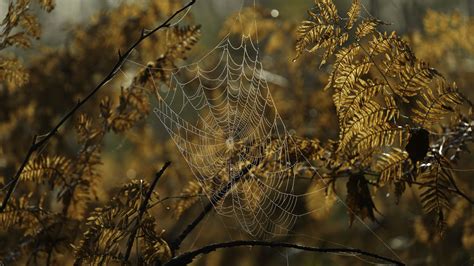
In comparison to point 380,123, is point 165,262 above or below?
below

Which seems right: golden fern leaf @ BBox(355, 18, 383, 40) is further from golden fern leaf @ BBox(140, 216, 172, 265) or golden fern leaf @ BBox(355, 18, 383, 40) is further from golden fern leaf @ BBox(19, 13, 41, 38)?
golden fern leaf @ BBox(19, 13, 41, 38)

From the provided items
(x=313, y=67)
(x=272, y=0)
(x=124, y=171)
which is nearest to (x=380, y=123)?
(x=313, y=67)

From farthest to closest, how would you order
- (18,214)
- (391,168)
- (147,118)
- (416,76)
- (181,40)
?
(147,118), (181,40), (18,214), (391,168), (416,76)

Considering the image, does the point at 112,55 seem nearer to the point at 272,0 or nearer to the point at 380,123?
the point at 380,123

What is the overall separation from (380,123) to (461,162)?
307 cm

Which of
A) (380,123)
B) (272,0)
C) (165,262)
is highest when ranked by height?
(272,0)

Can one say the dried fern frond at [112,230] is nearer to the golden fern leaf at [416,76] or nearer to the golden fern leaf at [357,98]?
the golden fern leaf at [357,98]

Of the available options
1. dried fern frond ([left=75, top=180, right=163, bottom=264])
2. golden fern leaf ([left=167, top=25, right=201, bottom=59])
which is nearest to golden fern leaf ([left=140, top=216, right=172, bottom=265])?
dried fern frond ([left=75, top=180, right=163, bottom=264])

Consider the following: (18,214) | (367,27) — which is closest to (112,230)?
(18,214)

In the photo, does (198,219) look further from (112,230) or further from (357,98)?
(357,98)

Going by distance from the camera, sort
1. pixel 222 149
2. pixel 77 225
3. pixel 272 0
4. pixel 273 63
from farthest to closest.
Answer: pixel 272 0 → pixel 273 63 → pixel 222 149 → pixel 77 225

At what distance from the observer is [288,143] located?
8.91 ft

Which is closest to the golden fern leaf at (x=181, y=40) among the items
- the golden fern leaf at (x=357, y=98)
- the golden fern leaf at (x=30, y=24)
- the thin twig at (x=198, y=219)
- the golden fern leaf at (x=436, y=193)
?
the golden fern leaf at (x=30, y=24)

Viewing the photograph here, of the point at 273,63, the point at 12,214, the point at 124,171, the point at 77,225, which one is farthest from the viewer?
the point at 124,171
